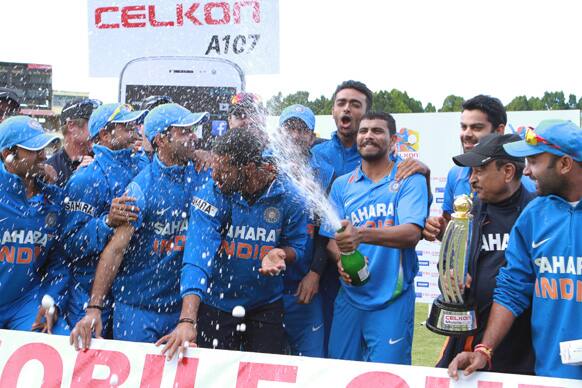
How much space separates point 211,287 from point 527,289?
83.6 inches

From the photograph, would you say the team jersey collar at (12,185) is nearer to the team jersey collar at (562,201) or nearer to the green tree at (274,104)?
the green tree at (274,104)

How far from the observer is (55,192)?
497 cm

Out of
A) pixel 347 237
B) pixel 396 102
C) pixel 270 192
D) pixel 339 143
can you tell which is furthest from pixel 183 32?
pixel 396 102

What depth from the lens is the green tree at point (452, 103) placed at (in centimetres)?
2162

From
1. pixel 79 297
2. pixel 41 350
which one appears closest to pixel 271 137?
pixel 79 297

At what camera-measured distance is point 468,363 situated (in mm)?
3629

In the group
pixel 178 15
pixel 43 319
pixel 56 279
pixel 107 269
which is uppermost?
pixel 178 15

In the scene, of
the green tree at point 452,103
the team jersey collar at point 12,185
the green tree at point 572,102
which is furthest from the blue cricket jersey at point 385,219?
the green tree at point 572,102

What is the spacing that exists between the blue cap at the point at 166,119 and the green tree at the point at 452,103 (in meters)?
17.3

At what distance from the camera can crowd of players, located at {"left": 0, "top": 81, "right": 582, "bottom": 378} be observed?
4438mm

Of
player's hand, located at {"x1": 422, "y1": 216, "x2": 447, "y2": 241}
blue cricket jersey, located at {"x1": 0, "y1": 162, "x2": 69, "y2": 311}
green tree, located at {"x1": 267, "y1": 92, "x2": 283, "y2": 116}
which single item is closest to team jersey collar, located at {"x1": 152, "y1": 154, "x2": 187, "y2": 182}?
blue cricket jersey, located at {"x1": 0, "y1": 162, "x2": 69, "y2": 311}

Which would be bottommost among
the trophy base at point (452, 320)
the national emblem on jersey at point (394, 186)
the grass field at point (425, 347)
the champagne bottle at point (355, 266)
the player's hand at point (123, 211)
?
the grass field at point (425, 347)

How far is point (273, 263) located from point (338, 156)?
1.56 metres

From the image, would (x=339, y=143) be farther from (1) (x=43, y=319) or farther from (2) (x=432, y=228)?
(1) (x=43, y=319)
